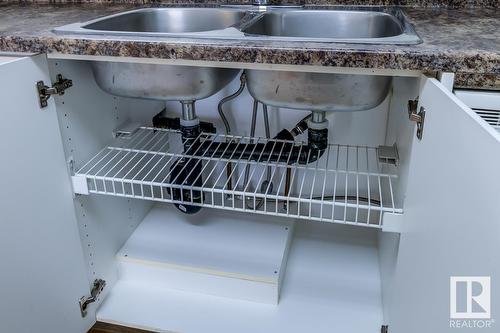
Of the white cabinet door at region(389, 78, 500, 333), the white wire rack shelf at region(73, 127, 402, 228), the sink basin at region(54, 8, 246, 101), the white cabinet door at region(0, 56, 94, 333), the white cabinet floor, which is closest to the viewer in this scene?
the white cabinet door at region(389, 78, 500, 333)

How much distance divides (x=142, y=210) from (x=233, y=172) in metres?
0.42

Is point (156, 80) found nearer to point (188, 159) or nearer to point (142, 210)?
point (188, 159)

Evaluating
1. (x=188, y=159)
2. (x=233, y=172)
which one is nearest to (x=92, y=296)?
(x=188, y=159)

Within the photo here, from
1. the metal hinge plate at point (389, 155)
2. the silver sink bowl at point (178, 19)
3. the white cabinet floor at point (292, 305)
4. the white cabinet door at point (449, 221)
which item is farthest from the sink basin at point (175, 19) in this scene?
the white cabinet floor at point (292, 305)

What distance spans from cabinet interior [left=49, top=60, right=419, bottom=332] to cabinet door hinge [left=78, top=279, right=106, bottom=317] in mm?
27

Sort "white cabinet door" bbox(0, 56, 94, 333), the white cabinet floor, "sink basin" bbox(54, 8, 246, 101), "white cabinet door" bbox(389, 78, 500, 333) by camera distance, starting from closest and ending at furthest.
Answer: "white cabinet door" bbox(389, 78, 500, 333), "white cabinet door" bbox(0, 56, 94, 333), "sink basin" bbox(54, 8, 246, 101), the white cabinet floor

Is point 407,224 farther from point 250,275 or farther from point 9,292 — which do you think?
point 9,292

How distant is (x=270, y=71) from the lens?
1083mm

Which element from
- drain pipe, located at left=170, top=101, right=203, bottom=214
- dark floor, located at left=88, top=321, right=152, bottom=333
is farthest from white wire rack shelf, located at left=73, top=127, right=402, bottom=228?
dark floor, located at left=88, top=321, right=152, bottom=333

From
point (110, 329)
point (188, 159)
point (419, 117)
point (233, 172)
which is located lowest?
point (110, 329)

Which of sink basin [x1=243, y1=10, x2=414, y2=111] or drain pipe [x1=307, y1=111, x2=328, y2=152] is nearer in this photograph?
sink basin [x1=243, y1=10, x2=414, y2=111]

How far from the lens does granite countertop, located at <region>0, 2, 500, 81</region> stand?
85 centimetres

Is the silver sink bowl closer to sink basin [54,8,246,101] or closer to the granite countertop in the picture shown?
sink basin [54,8,246,101]

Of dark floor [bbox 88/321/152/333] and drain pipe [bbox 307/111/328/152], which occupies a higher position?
drain pipe [bbox 307/111/328/152]
